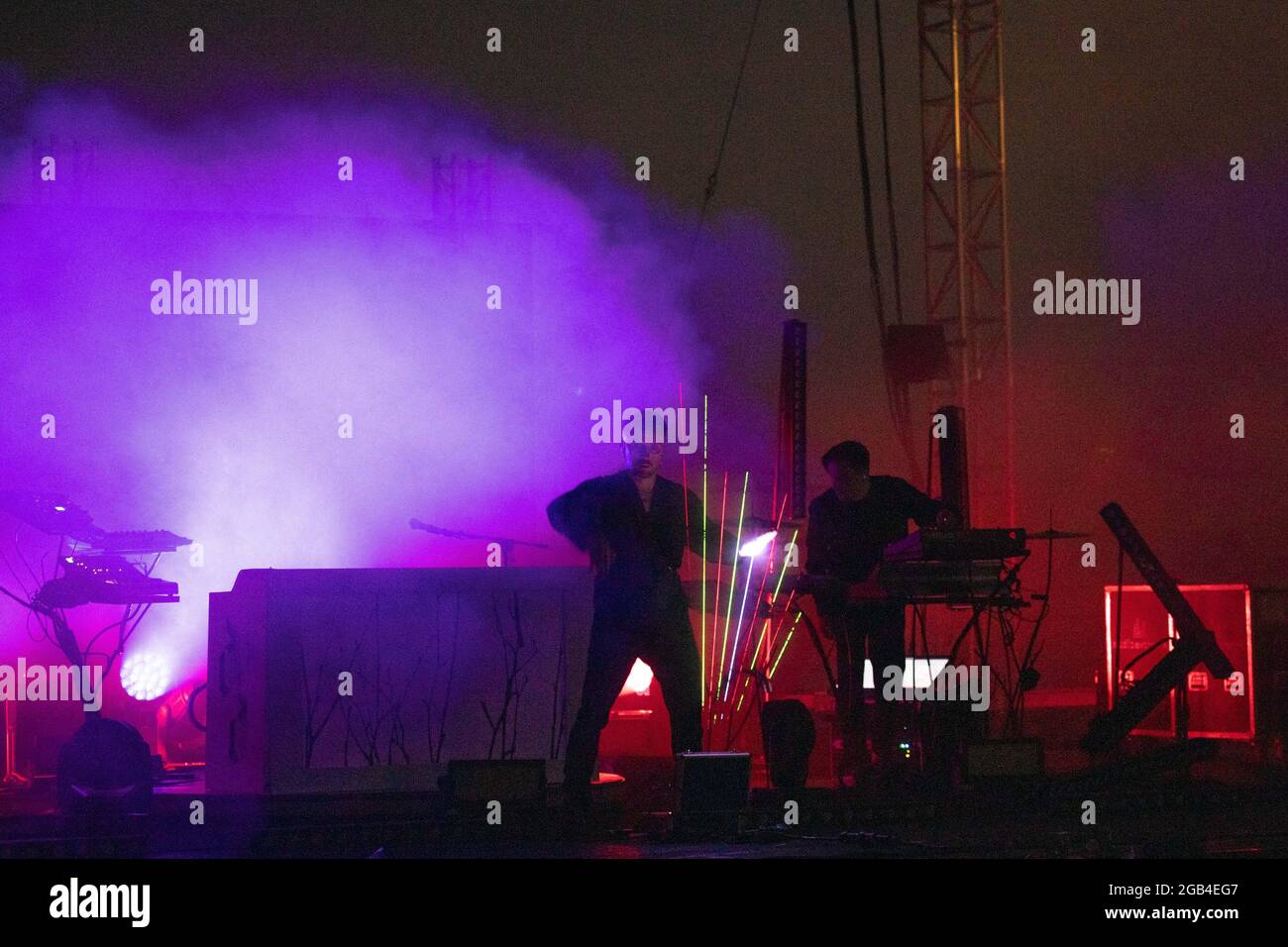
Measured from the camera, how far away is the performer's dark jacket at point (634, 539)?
5.70m

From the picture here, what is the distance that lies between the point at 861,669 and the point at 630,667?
1334 mm

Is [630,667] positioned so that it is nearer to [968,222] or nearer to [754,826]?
[754,826]

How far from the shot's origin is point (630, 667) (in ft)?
18.7

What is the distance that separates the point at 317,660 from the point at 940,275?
814 centimetres

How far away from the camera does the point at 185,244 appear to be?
11.0m

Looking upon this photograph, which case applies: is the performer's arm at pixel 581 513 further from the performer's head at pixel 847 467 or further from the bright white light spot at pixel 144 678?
the bright white light spot at pixel 144 678

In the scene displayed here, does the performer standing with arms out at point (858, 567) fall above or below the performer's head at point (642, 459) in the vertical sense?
below

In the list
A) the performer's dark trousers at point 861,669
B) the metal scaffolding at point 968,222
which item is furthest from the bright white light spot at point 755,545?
the metal scaffolding at point 968,222

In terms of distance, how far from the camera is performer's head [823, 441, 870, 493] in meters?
6.70

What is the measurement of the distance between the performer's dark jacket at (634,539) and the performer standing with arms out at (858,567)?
34.0 inches

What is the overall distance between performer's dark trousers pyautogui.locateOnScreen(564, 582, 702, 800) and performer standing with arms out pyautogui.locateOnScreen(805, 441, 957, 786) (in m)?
1.01

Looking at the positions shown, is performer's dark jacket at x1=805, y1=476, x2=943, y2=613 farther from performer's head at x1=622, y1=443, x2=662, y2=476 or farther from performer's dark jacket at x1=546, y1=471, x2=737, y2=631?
performer's head at x1=622, y1=443, x2=662, y2=476
